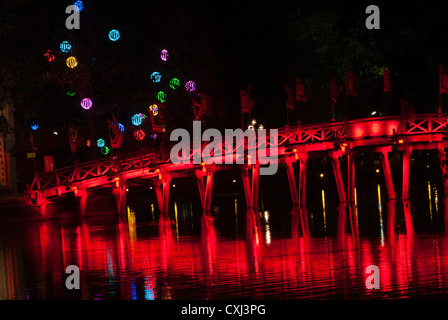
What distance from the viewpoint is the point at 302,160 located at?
41.8 m

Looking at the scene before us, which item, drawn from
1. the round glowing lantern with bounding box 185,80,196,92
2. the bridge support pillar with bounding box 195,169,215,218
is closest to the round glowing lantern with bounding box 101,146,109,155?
the round glowing lantern with bounding box 185,80,196,92

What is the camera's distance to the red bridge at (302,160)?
40.4 m

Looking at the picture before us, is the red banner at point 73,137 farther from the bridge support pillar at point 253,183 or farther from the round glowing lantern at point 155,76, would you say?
the bridge support pillar at point 253,183

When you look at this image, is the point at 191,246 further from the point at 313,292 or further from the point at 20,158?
the point at 20,158

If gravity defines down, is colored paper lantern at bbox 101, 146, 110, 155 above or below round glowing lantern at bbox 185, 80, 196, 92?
below

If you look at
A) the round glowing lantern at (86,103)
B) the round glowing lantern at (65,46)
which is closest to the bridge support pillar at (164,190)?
the round glowing lantern at (86,103)

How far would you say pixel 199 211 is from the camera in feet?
154

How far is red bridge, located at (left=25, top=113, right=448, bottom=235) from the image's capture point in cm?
4044

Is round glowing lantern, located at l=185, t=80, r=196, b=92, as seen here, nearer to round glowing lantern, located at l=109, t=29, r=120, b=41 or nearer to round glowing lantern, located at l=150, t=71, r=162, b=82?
round glowing lantern, located at l=150, t=71, r=162, b=82

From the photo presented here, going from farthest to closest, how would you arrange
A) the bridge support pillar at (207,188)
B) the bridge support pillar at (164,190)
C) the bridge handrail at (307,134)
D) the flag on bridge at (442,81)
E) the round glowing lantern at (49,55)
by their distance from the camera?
the round glowing lantern at (49,55), the bridge support pillar at (164,190), the bridge support pillar at (207,188), the bridge handrail at (307,134), the flag on bridge at (442,81)

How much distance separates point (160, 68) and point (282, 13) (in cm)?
1376

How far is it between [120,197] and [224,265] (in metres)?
23.0

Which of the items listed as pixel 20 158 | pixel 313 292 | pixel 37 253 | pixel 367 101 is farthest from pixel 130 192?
pixel 313 292

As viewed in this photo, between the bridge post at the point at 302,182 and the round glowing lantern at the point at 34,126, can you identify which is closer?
the bridge post at the point at 302,182
